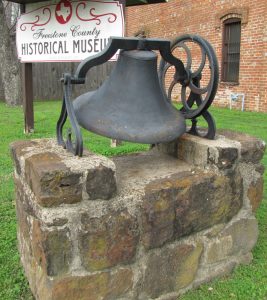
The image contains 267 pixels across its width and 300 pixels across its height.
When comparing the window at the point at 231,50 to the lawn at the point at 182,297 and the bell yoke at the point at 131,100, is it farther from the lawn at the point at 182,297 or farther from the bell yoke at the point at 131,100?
the bell yoke at the point at 131,100

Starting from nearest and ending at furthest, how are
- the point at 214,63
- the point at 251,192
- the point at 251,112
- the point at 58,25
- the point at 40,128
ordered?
the point at 214,63 < the point at 251,192 < the point at 58,25 < the point at 40,128 < the point at 251,112

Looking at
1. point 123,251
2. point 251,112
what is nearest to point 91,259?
point 123,251

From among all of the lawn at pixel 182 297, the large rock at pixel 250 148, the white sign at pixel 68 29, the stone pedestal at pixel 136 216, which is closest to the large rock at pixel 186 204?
the stone pedestal at pixel 136 216

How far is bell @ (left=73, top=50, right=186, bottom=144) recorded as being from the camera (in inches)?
83.8

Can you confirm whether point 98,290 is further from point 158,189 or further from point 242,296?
point 242,296

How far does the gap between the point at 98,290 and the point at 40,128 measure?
5025mm

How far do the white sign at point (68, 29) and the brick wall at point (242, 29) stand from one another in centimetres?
556

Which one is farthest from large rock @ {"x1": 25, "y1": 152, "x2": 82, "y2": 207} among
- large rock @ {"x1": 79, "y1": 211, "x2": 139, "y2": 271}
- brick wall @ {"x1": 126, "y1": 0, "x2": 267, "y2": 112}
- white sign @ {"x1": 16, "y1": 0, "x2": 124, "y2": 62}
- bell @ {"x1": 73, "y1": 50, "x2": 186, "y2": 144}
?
brick wall @ {"x1": 126, "y1": 0, "x2": 267, "y2": 112}

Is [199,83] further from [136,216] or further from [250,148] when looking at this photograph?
[136,216]

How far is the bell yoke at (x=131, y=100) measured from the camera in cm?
207

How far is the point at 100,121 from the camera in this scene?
7.03 ft

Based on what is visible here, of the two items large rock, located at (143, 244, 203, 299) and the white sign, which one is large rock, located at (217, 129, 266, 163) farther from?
the white sign

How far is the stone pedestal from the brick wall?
7.44 m

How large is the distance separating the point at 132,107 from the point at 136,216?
1.93 feet
